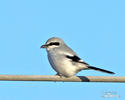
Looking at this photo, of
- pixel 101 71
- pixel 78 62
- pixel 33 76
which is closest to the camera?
pixel 33 76

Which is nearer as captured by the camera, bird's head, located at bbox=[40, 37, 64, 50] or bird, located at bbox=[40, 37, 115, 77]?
→ bird, located at bbox=[40, 37, 115, 77]

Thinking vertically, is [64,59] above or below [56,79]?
above

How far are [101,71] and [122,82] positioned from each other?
1530 millimetres

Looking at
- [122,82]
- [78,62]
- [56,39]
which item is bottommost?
[122,82]

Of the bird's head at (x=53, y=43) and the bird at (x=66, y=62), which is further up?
the bird's head at (x=53, y=43)

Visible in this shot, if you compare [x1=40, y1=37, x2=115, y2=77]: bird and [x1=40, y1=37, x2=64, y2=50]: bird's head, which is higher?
[x1=40, y1=37, x2=64, y2=50]: bird's head

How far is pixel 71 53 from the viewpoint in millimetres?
6426

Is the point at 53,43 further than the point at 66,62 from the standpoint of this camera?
Yes

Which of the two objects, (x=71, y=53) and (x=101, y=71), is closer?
(x=101, y=71)

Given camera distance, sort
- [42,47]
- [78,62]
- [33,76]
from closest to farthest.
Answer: [33,76]
[78,62]
[42,47]

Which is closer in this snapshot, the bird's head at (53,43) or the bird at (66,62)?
the bird at (66,62)

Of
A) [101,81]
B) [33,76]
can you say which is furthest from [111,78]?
[33,76]

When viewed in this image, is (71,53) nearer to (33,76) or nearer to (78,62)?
(78,62)

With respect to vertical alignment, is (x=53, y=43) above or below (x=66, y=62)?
above
